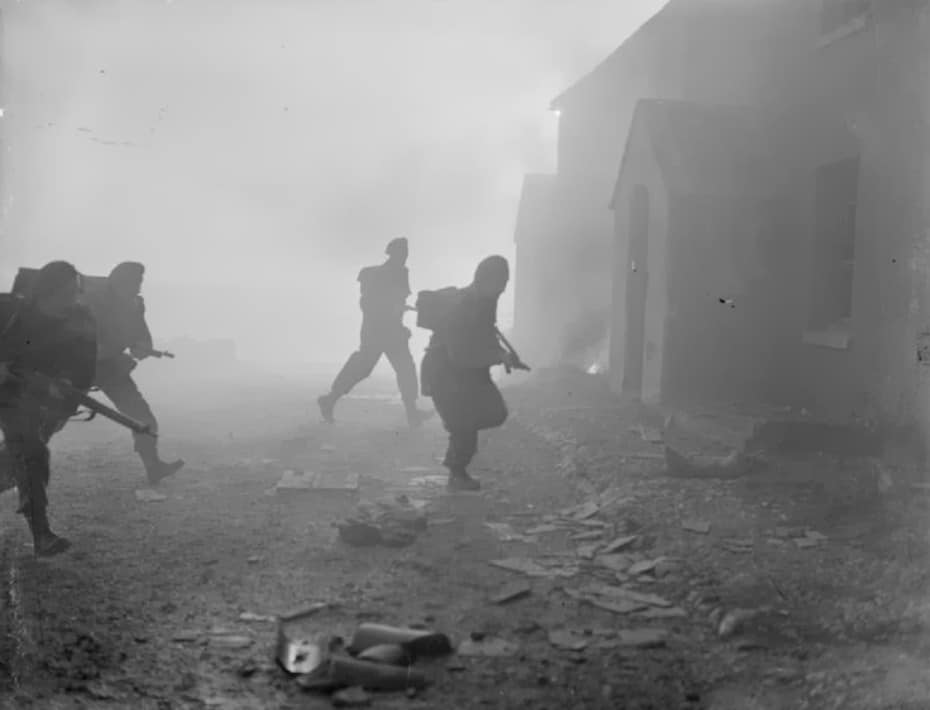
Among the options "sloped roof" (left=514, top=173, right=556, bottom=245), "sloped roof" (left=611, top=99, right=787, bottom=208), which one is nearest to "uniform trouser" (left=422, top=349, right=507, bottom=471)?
"sloped roof" (left=611, top=99, right=787, bottom=208)

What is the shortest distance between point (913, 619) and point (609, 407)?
7595mm

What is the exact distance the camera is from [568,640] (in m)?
4.13

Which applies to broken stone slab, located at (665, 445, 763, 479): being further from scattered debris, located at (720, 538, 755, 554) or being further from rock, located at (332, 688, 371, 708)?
rock, located at (332, 688, 371, 708)

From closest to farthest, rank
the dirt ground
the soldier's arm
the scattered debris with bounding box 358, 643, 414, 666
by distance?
1. the dirt ground
2. the scattered debris with bounding box 358, 643, 414, 666
3. the soldier's arm

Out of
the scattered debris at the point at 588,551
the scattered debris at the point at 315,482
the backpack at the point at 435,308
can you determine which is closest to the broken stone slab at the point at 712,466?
the scattered debris at the point at 588,551

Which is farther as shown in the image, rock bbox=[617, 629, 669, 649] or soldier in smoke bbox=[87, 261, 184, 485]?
soldier in smoke bbox=[87, 261, 184, 485]

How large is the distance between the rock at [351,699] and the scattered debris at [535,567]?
193cm

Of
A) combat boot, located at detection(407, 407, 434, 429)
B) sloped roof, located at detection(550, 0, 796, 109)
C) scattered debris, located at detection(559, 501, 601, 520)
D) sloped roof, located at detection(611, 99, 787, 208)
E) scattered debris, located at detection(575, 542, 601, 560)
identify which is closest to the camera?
scattered debris, located at detection(575, 542, 601, 560)

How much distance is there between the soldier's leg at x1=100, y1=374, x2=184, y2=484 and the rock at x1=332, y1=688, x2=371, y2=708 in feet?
16.0

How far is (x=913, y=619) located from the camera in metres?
4.17

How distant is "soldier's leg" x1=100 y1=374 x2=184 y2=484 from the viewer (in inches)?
309

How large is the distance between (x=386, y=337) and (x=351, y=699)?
8681 millimetres

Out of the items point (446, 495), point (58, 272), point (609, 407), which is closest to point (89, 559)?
point (58, 272)

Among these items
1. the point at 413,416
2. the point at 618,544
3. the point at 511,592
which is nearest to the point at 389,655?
the point at 511,592
